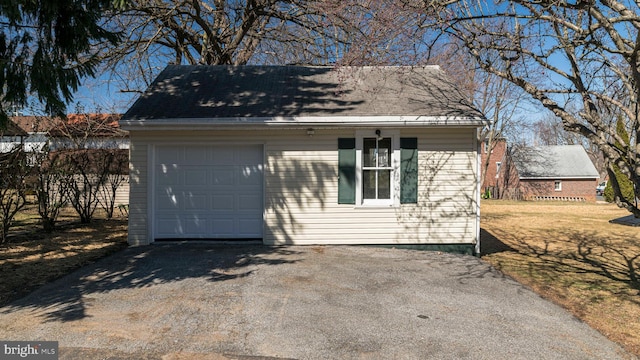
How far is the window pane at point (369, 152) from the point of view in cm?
823

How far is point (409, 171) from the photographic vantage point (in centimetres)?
812

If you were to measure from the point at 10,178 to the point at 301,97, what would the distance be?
631 centimetres

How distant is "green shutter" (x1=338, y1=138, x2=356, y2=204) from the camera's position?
26.7ft

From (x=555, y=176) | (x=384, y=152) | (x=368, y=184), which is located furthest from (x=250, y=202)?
(x=555, y=176)

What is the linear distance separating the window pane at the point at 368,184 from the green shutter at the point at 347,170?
9.8 inches

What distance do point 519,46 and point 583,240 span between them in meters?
8.24

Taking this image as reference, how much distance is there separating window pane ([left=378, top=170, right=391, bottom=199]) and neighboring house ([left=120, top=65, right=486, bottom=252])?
2 centimetres

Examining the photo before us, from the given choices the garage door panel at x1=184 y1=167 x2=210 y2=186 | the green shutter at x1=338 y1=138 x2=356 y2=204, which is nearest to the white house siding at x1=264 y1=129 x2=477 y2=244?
the green shutter at x1=338 y1=138 x2=356 y2=204

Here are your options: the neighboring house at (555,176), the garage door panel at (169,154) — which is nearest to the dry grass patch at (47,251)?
Answer: the garage door panel at (169,154)

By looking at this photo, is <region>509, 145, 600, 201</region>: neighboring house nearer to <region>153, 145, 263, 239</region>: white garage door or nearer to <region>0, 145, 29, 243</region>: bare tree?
<region>153, 145, 263, 239</region>: white garage door

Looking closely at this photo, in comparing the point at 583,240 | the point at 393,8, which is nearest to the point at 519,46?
the point at 393,8

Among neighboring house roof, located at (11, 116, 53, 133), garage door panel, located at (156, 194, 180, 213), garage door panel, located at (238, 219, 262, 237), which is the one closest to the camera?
garage door panel, located at (156, 194, 180, 213)

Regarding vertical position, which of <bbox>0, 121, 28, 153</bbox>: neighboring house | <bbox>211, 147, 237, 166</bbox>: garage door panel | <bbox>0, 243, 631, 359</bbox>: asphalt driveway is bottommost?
<bbox>0, 243, 631, 359</bbox>: asphalt driveway

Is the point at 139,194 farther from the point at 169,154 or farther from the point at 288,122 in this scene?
the point at 288,122
